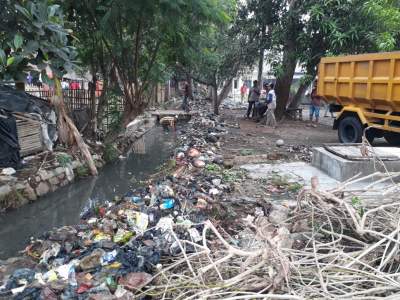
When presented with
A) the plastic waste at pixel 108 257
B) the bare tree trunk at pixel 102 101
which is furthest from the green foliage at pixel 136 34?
the plastic waste at pixel 108 257

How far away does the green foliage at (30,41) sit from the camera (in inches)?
130

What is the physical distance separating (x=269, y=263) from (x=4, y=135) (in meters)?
6.21

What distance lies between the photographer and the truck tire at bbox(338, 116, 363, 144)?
10.7m

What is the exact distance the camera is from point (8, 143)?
758cm

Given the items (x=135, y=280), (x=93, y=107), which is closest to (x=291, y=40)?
(x=93, y=107)

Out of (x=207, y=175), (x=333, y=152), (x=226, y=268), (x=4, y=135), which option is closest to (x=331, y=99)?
(x=333, y=152)

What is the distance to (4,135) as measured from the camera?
752cm

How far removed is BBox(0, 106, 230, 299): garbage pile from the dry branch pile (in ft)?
0.82

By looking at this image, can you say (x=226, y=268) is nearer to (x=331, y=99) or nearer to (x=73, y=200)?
(x=73, y=200)

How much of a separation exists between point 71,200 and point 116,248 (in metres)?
3.89

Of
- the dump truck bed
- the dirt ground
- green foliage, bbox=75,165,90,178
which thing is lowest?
green foliage, bbox=75,165,90,178

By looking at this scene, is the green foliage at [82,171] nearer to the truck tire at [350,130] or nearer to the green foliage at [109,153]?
the green foliage at [109,153]

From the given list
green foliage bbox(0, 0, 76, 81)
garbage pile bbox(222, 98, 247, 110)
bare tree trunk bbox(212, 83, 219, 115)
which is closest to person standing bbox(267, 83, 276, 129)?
bare tree trunk bbox(212, 83, 219, 115)

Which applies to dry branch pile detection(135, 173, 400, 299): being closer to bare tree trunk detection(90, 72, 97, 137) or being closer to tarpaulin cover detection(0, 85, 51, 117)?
tarpaulin cover detection(0, 85, 51, 117)
